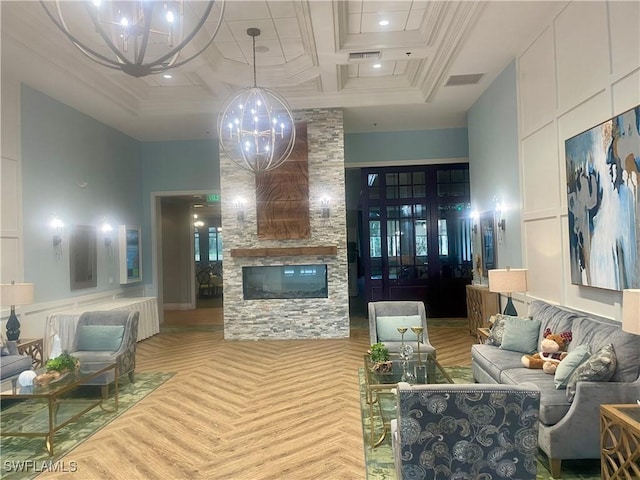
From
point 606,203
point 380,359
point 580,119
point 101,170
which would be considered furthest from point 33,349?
point 580,119

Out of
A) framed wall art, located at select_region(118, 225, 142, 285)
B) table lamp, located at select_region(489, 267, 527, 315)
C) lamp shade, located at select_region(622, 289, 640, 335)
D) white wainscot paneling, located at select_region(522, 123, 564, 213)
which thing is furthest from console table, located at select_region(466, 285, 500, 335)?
framed wall art, located at select_region(118, 225, 142, 285)

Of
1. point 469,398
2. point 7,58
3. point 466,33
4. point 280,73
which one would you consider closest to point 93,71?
point 7,58

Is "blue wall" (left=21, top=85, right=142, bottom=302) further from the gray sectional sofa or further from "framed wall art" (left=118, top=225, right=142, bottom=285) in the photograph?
the gray sectional sofa

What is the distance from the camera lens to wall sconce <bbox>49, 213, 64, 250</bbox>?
235 inches

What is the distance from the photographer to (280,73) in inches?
244

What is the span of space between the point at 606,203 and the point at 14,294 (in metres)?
6.13

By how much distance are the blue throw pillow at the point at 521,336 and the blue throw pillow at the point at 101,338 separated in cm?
435

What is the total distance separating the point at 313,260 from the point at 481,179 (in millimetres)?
3276

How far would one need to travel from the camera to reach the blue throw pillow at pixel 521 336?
13.1 ft

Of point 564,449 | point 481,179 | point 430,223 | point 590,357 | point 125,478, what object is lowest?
point 125,478

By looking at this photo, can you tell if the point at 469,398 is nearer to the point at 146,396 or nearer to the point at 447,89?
the point at 146,396

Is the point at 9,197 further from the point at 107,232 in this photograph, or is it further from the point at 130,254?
the point at 130,254

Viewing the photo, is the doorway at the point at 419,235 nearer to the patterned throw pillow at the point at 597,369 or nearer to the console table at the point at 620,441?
the patterned throw pillow at the point at 597,369

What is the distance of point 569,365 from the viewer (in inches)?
118
